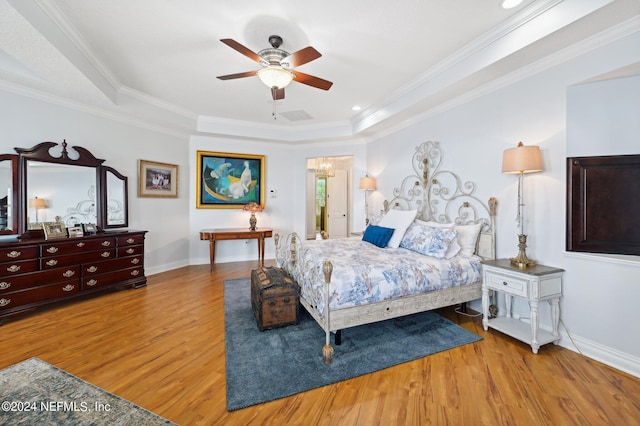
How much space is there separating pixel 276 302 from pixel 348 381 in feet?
3.45

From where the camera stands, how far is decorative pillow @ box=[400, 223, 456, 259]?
119 inches

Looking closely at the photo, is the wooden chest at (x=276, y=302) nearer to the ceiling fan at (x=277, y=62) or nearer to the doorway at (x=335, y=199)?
the ceiling fan at (x=277, y=62)

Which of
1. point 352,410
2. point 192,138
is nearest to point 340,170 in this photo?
point 192,138

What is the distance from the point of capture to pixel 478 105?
10.9ft

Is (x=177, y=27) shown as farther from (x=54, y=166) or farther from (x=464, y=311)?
(x=464, y=311)

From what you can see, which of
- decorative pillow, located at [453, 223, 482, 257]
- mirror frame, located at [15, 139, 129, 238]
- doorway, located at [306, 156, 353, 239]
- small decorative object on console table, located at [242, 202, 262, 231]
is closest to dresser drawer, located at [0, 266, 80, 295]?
mirror frame, located at [15, 139, 129, 238]

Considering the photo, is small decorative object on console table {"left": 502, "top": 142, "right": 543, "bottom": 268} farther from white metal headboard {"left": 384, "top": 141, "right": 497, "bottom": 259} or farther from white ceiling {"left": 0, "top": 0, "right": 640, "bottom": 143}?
white ceiling {"left": 0, "top": 0, "right": 640, "bottom": 143}

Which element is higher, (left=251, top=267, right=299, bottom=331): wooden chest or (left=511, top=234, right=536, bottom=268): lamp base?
(left=511, top=234, right=536, bottom=268): lamp base

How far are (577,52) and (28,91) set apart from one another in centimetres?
593

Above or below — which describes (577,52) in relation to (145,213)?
above

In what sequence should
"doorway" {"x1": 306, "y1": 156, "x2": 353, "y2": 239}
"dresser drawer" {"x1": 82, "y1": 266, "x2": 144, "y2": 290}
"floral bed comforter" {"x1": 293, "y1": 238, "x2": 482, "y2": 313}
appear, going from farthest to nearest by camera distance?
"doorway" {"x1": 306, "y1": 156, "x2": 353, "y2": 239}, "dresser drawer" {"x1": 82, "y1": 266, "x2": 144, "y2": 290}, "floral bed comforter" {"x1": 293, "y1": 238, "x2": 482, "y2": 313}

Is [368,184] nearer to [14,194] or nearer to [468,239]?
[468,239]

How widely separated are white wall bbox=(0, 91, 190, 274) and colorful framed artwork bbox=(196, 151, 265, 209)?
318 mm

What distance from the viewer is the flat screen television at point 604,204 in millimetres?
2217
